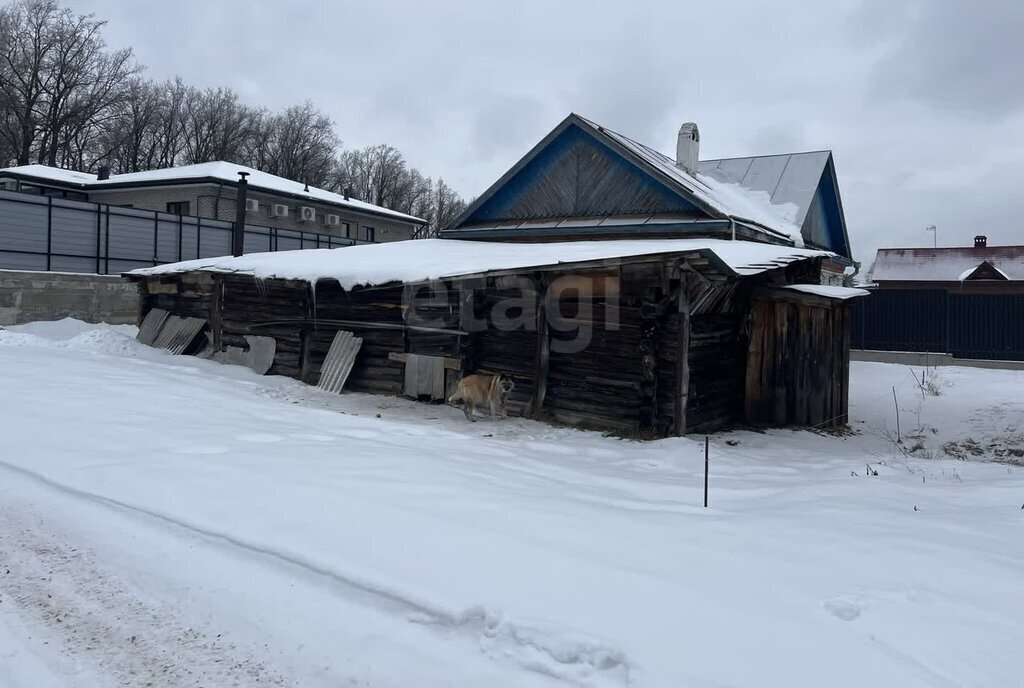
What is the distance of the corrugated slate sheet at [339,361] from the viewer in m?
12.8

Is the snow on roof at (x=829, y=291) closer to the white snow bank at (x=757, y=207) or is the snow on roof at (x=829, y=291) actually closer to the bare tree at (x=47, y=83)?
the white snow bank at (x=757, y=207)

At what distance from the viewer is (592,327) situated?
10273mm

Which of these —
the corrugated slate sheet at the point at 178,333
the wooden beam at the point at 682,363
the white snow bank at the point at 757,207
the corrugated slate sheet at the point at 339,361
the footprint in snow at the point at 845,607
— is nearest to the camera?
the footprint in snow at the point at 845,607

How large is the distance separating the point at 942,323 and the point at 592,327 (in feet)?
51.3

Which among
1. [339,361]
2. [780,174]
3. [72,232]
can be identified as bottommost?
[339,361]

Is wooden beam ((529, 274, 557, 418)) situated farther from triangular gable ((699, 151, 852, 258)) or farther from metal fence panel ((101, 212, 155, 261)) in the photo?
metal fence panel ((101, 212, 155, 261))

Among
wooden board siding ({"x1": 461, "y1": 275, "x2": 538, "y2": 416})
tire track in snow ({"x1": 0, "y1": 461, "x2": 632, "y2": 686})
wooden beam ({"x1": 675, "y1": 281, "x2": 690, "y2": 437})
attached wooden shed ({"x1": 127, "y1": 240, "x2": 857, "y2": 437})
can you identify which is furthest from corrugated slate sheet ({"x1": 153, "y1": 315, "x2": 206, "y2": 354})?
tire track in snow ({"x1": 0, "y1": 461, "x2": 632, "y2": 686})

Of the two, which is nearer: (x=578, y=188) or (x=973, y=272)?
(x=578, y=188)

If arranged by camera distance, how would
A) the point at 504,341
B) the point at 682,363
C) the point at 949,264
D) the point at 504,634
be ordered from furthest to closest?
the point at 949,264 < the point at 504,341 < the point at 682,363 < the point at 504,634

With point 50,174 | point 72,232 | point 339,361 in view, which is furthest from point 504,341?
point 50,174

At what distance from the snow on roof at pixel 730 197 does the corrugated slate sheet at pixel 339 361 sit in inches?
285

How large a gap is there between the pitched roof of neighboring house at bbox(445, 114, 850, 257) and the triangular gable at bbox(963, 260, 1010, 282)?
65.7ft

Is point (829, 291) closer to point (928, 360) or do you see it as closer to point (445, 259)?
point (445, 259)

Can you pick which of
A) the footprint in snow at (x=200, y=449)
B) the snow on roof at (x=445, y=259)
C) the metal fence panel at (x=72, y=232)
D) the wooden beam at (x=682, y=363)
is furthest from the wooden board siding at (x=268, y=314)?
the metal fence panel at (x=72, y=232)
